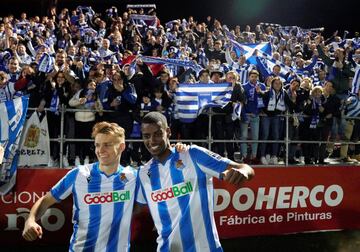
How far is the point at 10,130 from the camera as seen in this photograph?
6801 mm

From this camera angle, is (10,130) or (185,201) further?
(10,130)

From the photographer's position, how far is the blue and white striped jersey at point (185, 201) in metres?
4.08

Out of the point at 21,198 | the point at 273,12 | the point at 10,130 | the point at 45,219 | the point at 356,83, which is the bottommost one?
the point at 45,219

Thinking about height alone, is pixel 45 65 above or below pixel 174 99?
above

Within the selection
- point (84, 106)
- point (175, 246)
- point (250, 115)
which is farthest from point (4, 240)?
point (250, 115)

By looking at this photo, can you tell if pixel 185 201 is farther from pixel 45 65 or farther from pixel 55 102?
pixel 45 65

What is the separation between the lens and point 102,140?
412 cm

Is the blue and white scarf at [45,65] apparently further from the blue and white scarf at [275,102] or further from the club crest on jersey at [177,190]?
the club crest on jersey at [177,190]

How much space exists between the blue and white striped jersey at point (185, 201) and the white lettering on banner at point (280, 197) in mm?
4125

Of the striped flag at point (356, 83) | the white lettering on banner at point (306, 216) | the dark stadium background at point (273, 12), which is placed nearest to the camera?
the white lettering on banner at point (306, 216)

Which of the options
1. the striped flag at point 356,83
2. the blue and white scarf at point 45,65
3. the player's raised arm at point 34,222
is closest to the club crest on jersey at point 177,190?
the player's raised arm at point 34,222

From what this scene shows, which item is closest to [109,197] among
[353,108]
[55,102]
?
[55,102]

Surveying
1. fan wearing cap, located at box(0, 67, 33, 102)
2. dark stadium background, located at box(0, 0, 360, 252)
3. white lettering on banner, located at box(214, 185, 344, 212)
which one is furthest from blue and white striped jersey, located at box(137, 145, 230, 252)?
dark stadium background, located at box(0, 0, 360, 252)

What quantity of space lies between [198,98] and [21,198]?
3400mm
